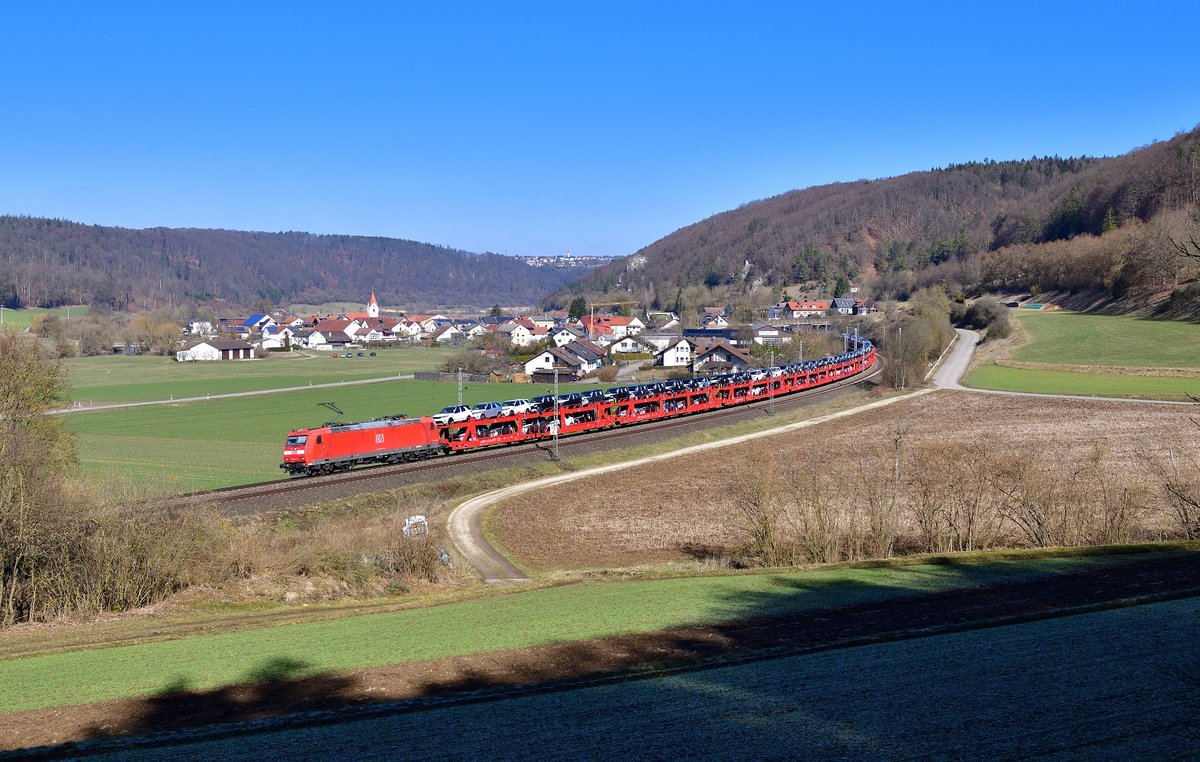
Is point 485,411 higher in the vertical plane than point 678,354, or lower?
higher

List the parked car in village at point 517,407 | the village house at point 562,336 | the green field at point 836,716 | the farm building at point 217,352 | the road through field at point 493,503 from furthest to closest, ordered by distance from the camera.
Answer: the village house at point 562,336 < the farm building at point 217,352 < the parked car in village at point 517,407 < the road through field at point 493,503 < the green field at point 836,716

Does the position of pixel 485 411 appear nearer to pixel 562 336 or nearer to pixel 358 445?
pixel 358 445

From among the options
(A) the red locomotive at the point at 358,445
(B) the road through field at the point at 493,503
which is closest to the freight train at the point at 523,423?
(A) the red locomotive at the point at 358,445

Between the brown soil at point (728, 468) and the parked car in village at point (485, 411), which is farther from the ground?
the parked car in village at point (485, 411)

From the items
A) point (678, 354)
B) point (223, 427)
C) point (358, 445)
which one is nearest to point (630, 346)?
point (678, 354)

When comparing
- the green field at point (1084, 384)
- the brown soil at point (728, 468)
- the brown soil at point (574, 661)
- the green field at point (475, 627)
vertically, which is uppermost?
the brown soil at point (574, 661)

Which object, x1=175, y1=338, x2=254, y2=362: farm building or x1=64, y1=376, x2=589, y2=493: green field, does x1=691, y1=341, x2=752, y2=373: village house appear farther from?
x1=175, y1=338, x2=254, y2=362: farm building

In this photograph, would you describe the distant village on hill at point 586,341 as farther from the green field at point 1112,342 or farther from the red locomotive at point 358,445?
the green field at point 1112,342
